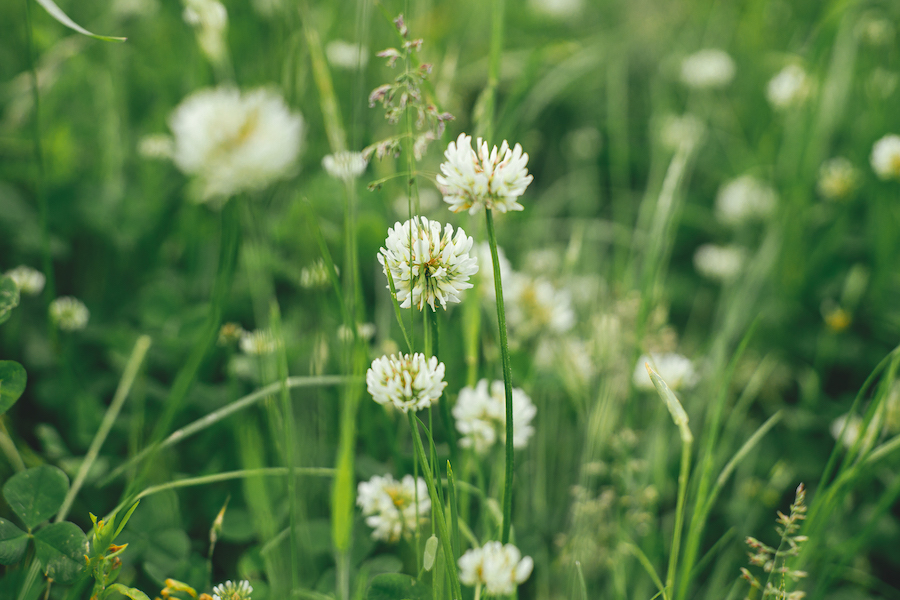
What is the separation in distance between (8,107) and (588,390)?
1.59m

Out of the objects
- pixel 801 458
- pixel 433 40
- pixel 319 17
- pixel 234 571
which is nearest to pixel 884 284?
pixel 801 458

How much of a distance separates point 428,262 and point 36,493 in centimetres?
61

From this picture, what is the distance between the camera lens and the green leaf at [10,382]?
764mm

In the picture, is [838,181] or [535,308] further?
[838,181]

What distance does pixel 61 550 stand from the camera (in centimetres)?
72

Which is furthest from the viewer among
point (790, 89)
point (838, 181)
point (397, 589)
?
point (790, 89)

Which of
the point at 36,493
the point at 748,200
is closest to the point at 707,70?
the point at 748,200

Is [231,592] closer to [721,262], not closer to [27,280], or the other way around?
[27,280]

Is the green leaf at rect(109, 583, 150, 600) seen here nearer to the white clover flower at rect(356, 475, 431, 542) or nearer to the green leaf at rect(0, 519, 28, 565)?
the green leaf at rect(0, 519, 28, 565)

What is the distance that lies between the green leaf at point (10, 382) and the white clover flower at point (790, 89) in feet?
6.49

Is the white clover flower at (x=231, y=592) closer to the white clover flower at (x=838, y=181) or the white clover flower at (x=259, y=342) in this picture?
the white clover flower at (x=259, y=342)

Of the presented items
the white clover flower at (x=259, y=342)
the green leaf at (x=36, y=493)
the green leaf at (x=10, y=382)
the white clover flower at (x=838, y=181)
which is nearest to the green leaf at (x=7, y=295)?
the green leaf at (x=10, y=382)

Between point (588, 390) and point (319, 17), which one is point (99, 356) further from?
point (319, 17)

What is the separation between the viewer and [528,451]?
1.19 m
